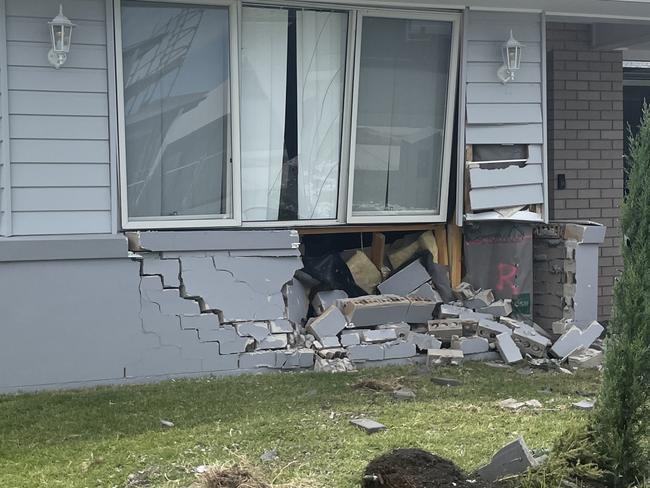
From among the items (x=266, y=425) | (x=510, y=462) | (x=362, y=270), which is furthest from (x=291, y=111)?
(x=510, y=462)

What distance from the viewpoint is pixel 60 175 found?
6160mm

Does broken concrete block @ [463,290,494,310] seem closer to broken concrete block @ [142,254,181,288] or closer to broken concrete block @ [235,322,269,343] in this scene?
broken concrete block @ [235,322,269,343]

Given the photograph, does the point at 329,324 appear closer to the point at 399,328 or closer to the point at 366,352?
the point at 366,352

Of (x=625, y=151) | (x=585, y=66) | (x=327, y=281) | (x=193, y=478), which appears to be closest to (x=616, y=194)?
(x=625, y=151)

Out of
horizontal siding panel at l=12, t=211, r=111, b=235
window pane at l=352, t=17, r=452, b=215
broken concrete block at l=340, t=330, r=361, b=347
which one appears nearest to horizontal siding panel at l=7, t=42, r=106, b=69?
horizontal siding panel at l=12, t=211, r=111, b=235

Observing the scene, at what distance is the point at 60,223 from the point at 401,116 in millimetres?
3129

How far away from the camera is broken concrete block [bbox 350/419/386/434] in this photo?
15.9 ft

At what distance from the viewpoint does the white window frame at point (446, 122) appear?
707 cm

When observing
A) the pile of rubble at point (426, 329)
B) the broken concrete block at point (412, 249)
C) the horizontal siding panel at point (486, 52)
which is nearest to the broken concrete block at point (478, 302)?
the pile of rubble at point (426, 329)

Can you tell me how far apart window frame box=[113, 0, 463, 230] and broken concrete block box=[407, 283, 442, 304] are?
0.61 m

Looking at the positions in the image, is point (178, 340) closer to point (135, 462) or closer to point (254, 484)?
point (135, 462)

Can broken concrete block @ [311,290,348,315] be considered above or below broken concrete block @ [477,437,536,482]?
above

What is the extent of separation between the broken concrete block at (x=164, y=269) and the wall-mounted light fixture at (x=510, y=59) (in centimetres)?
336

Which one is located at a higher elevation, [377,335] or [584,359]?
[377,335]
